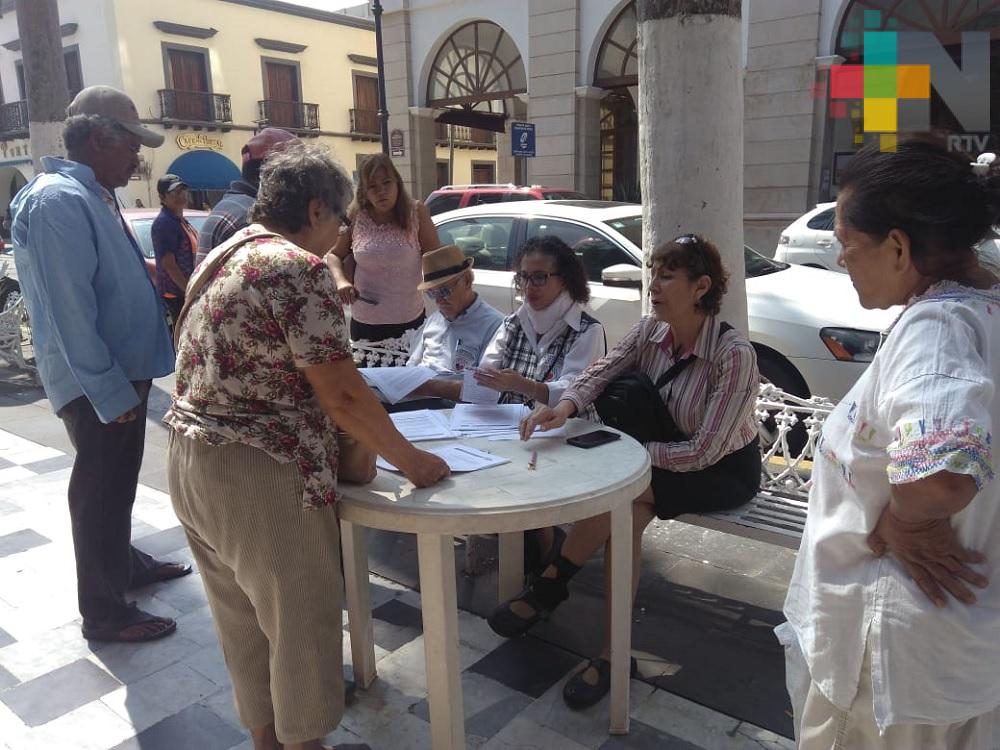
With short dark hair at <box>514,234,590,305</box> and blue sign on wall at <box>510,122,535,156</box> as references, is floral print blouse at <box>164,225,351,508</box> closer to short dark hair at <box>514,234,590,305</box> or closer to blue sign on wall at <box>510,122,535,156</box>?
short dark hair at <box>514,234,590,305</box>

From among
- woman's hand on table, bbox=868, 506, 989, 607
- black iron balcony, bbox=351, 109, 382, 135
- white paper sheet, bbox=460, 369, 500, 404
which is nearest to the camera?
woman's hand on table, bbox=868, 506, 989, 607

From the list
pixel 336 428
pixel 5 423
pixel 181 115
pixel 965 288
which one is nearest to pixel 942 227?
pixel 965 288

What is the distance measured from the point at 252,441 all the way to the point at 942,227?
148 centimetres

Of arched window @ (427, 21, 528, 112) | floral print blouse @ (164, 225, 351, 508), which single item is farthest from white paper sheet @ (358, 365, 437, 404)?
arched window @ (427, 21, 528, 112)

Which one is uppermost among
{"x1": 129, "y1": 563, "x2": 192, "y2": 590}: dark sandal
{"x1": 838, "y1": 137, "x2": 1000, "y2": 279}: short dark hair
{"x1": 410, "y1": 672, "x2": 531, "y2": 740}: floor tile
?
{"x1": 838, "y1": 137, "x2": 1000, "y2": 279}: short dark hair

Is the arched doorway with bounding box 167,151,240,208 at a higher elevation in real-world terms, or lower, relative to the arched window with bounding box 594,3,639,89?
lower

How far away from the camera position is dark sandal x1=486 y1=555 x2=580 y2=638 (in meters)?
2.75

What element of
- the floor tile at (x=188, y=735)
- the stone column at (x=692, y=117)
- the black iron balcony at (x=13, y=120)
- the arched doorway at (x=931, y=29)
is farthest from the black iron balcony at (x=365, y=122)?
the floor tile at (x=188, y=735)

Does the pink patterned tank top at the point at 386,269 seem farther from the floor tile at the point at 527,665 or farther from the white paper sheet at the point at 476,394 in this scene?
the floor tile at the point at 527,665

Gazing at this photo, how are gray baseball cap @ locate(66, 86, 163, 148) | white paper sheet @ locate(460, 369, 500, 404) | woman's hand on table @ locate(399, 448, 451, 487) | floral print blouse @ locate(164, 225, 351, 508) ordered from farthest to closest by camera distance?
1. white paper sheet @ locate(460, 369, 500, 404)
2. gray baseball cap @ locate(66, 86, 163, 148)
3. woman's hand on table @ locate(399, 448, 451, 487)
4. floral print blouse @ locate(164, 225, 351, 508)

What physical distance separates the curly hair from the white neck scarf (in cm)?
126

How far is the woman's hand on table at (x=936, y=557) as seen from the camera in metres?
1.32

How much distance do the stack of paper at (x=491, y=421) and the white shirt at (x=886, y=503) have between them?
3.75 ft

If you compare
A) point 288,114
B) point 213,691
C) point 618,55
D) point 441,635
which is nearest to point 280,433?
point 441,635
